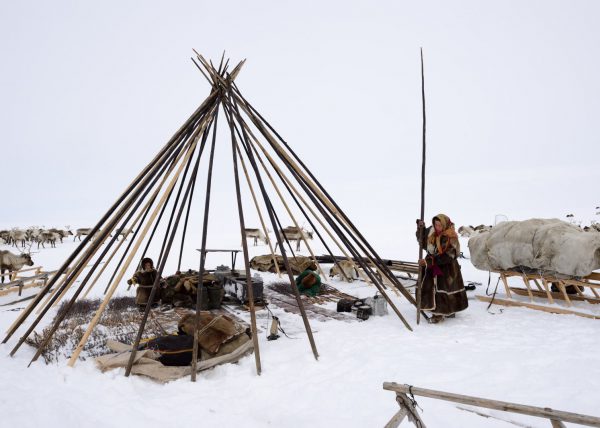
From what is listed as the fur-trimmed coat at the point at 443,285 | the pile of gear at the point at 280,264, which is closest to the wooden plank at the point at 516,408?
the fur-trimmed coat at the point at 443,285

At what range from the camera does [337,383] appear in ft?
11.4

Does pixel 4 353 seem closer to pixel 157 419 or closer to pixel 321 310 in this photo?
pixel 157 419

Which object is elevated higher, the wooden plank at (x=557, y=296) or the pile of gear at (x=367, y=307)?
the wooden plank at (x=557, y=296)

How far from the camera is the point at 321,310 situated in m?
6.22

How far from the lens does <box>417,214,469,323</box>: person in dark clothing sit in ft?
17.3

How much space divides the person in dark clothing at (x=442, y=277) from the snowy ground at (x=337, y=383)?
1.35 feet

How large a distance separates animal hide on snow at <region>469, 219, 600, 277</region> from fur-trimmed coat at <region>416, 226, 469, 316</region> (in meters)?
1.50

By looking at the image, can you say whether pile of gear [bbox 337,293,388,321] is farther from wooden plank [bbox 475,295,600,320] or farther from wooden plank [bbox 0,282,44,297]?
wooden plank [bbox 0,282,44,297]

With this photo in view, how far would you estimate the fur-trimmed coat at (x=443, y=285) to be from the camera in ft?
17.3

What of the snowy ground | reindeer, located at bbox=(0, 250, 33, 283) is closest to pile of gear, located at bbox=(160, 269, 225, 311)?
the snowy ground

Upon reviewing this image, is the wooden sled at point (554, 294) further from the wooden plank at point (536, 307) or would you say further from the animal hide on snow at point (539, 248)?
the animal hide on snow at point (539, 248)

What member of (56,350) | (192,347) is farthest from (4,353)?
(192,347)

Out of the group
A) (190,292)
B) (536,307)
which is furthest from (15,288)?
(536,307)

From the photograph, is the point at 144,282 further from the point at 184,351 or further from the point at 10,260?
the point at 10,260
